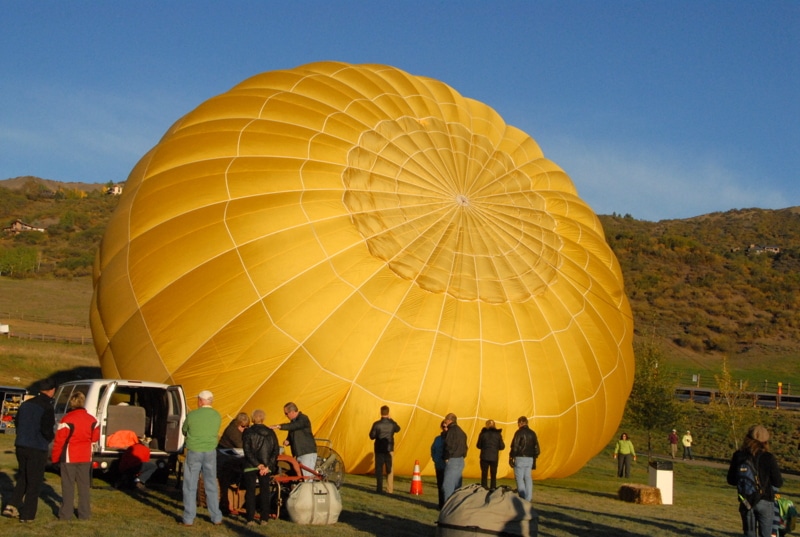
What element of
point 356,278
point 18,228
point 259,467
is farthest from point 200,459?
point 18,228

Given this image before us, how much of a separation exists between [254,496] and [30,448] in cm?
230

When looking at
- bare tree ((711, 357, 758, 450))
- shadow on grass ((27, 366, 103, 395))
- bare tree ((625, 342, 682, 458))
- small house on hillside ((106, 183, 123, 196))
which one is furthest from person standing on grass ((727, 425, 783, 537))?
small house on hillside ((106, 183, 123, 196))

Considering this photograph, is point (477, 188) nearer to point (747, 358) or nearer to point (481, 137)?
point (481, 137)

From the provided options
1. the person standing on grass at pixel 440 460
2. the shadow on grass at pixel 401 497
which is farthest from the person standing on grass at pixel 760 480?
the shadow on grass at pixel 401 497

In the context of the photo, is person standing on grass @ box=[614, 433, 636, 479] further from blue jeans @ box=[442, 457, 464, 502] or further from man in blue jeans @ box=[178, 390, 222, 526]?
man in blue jeans @ box=[178, 390, 222, 526]

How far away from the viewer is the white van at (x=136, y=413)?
1167 centimetres

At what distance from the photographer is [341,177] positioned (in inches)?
615

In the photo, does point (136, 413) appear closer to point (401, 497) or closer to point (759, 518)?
point (401, 497)

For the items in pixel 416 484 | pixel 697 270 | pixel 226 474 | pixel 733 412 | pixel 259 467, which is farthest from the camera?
pixel 697 270

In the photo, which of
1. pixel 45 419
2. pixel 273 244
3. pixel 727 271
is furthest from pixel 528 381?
pixel 727 271

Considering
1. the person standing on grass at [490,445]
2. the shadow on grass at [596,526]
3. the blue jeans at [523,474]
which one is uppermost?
the person standing on grass at [490,445]

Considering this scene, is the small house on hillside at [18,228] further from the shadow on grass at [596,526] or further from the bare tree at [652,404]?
the shadow on grass at [596,526]

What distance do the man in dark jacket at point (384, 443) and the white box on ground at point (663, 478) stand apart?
4.77 meters

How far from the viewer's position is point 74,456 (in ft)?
29.7
